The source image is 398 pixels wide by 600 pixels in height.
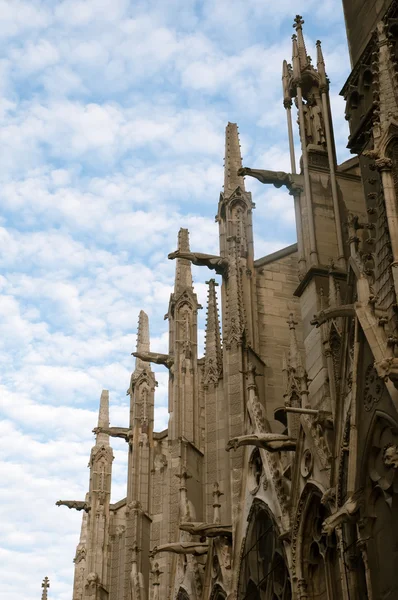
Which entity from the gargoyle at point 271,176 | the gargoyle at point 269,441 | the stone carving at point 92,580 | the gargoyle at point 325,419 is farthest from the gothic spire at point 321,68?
the stone carving at point 92,580

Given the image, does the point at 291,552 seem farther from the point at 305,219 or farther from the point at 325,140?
the point at 325,140

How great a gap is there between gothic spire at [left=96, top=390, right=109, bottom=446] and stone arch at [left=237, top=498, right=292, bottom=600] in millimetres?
21182

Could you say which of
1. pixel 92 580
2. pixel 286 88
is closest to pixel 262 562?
pixel 286 88

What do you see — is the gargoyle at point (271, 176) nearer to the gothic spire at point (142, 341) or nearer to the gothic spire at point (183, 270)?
the gothic spire at point (183, 270)

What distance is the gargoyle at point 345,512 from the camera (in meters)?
14.8

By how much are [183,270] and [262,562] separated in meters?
14.9

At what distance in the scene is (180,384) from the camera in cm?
3030

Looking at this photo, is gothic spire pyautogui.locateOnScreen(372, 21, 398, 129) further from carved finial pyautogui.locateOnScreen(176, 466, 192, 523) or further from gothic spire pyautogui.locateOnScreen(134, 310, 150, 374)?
gothic spire pyautogui.locateOnScreen(134, 310, 150, 374)

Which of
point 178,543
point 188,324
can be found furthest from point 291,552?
point 188,324

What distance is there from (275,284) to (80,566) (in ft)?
87.2

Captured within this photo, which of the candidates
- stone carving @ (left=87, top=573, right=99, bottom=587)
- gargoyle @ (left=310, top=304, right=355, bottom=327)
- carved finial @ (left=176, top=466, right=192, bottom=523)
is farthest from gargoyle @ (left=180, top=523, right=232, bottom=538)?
stone carving @ (left=87, top=573, right=99, bottom=587)

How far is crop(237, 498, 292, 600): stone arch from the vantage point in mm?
19766

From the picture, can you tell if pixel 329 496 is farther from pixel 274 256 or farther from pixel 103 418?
pixel 103 418

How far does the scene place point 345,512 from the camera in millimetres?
14906
